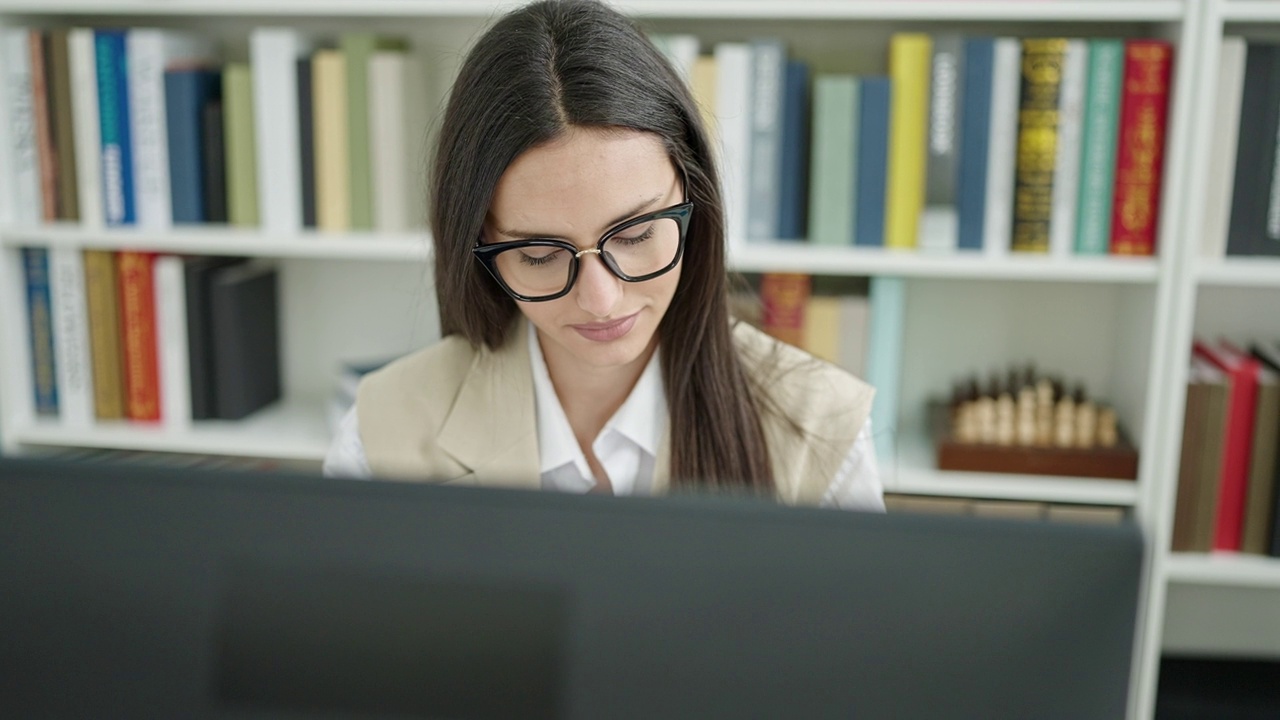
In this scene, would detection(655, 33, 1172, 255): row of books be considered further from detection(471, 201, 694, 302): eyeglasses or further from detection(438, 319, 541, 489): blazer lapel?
detection(471, 201, 694, 302): eyeglasses

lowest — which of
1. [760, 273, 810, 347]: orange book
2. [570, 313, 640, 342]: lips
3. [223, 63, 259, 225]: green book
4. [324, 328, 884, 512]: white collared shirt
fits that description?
[324, 328, 884, 512]: white collared shirt

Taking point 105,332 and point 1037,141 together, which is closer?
point 1037,141

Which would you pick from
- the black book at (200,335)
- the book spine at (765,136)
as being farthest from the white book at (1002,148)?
the black book at (200,335)

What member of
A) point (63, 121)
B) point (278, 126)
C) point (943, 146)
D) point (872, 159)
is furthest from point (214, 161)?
point (943, 146)

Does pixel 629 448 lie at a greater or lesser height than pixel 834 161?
lesser

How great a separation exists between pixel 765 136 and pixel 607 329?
2.88ft

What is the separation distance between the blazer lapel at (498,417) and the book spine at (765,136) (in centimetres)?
76

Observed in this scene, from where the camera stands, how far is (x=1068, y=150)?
1759mm

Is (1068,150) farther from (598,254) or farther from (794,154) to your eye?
(598,254)

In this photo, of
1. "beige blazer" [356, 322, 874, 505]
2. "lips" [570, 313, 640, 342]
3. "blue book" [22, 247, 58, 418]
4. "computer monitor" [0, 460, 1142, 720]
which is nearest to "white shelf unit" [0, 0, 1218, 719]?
"blue book" [22, 247, 58, 418]

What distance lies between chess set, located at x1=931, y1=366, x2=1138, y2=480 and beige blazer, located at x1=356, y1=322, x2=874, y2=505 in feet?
2.57

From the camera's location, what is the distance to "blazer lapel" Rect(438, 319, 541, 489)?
1.16 meters

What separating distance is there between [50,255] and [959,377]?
167 cm

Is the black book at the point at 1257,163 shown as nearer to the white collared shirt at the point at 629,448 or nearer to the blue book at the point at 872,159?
the blue book at the point at 872,159
